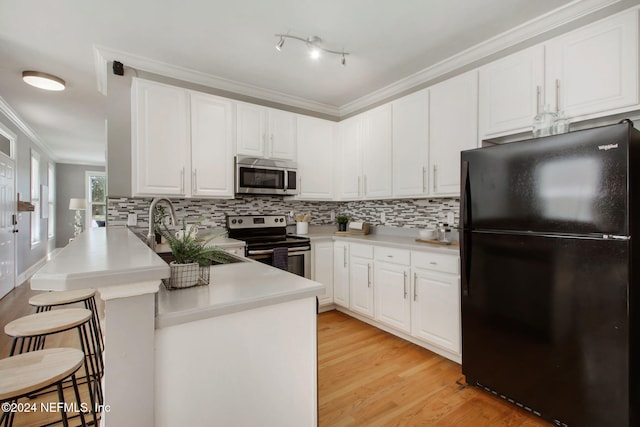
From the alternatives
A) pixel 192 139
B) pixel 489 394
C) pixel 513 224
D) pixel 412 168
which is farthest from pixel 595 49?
pixel 192 139

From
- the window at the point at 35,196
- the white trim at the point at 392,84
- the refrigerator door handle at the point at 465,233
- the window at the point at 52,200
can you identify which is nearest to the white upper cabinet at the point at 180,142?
the white trim at the point at 392,84

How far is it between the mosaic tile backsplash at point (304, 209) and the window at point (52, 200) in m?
6.33

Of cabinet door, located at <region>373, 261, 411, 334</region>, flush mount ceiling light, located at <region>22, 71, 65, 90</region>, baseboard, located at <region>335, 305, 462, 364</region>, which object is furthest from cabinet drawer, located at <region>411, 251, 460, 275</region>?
flush mount ceiling light, located at <region>22, 71, 65, 90</region>

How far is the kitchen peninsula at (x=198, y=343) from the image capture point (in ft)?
2.74

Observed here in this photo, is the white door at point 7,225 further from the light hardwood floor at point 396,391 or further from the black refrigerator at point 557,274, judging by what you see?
the black refrigerator at point 557,274

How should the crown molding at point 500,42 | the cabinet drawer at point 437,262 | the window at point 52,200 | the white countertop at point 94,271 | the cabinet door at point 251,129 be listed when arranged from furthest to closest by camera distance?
1. the window at point 52,200
2. the cabinet door at point 251,129
3. the cabinet drawer at point 437,262
4. the crown molding at point 500,42
5. the white countertop at point 94,271

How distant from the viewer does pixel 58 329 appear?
5.01 feet

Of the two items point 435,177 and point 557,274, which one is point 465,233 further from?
point 435,177

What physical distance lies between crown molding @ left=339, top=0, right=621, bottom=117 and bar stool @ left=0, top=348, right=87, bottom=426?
10.6 feet

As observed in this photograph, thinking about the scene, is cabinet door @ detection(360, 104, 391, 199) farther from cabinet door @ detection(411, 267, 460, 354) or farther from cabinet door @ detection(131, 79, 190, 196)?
cabinet door @ detection(131, 79, 190, 196)

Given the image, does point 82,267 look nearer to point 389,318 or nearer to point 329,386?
point 329,386

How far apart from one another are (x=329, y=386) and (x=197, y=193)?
2056 millimetres

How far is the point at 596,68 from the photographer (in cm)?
185

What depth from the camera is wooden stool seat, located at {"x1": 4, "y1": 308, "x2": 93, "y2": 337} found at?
57.3 inches
